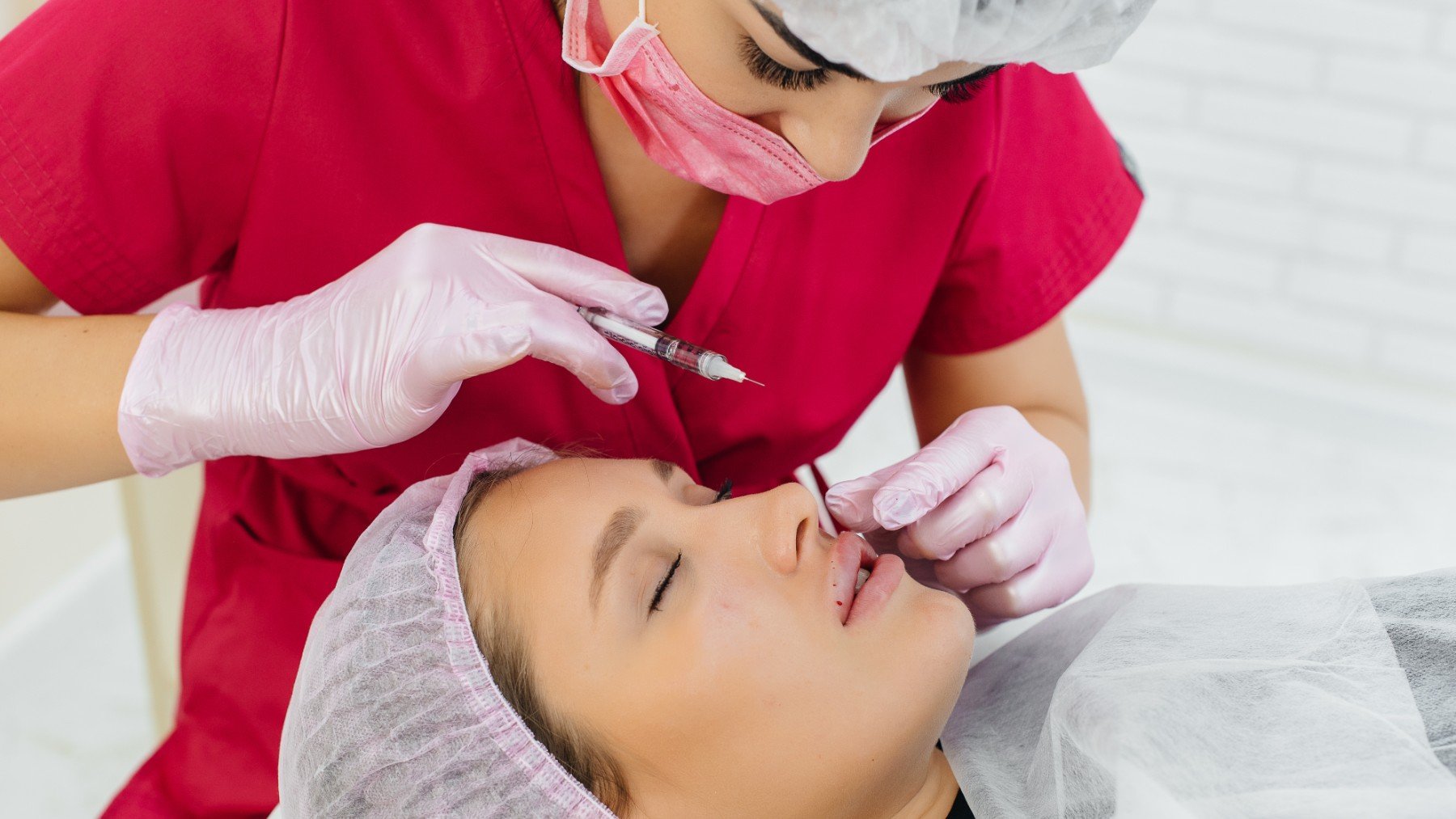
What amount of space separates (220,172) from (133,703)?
4.83 feet

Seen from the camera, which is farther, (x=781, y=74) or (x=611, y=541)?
(x=611, y=541)

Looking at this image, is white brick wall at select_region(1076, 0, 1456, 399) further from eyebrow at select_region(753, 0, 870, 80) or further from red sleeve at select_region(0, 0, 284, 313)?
red sleeve at select_region(0, 0, 284, 313)

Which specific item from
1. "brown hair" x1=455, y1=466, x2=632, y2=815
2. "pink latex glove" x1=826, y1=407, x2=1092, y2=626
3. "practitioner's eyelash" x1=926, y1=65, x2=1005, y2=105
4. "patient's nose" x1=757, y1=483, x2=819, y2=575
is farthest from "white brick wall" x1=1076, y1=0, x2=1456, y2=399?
"brown hair" x1=455, y1=466, x2=632, y2=815

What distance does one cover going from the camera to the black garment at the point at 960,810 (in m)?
1.16

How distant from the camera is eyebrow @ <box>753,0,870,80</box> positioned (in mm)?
867

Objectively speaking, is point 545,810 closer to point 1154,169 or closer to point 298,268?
point 298,268

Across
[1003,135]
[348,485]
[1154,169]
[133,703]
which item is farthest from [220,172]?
[1154,169]

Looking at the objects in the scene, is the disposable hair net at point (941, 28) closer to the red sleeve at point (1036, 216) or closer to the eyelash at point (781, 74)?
the eyelash at point (781, 74)

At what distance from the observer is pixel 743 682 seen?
102 centimetres

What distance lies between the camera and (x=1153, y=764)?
0.94 meters

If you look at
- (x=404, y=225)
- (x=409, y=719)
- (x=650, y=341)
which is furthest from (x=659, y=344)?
(x=409, y=719)

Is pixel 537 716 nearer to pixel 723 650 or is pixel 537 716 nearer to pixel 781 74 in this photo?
pixel 723 650

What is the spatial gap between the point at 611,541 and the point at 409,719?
0.71 feet

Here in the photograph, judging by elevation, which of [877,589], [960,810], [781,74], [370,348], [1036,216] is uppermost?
[781,74]
